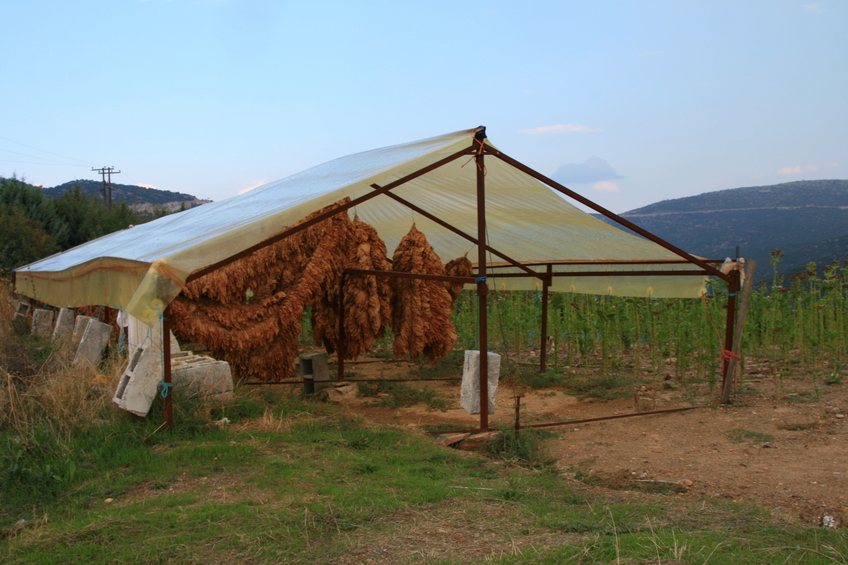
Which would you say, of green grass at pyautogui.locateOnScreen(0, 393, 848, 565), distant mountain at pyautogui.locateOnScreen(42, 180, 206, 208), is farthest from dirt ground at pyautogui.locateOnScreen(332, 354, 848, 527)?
distant mountain at pyautogui.locateOnScreen(42, 180, 206, 208)

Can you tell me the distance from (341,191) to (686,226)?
32.4 metres

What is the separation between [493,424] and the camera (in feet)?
21.3

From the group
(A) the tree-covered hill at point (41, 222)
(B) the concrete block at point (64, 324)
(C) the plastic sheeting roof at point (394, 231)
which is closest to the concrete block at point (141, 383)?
(C) the plastic sheeting roof at point (394, 231)

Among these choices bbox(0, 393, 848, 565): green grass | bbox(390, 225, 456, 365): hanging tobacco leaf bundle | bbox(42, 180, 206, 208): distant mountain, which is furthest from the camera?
bbox(42, 180, 206, 208): distant mountain

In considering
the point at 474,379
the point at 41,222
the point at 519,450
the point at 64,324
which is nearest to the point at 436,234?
the point at 474,379

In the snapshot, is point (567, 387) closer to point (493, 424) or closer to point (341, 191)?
point (493, 424)

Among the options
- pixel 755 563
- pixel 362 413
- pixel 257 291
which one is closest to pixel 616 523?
pixel 755 563

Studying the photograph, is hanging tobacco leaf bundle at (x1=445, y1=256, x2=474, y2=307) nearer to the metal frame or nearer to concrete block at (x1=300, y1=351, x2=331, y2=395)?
the metal frame

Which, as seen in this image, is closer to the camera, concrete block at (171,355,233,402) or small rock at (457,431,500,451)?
small rock at (457,431,500,451)

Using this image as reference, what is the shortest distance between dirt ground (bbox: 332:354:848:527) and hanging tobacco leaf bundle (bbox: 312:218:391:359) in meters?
0.86

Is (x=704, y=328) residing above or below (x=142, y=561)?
above

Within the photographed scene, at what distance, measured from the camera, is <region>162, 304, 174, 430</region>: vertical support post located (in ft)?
17.2

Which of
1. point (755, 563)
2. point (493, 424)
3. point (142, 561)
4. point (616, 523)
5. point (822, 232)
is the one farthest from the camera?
point (822, 232)

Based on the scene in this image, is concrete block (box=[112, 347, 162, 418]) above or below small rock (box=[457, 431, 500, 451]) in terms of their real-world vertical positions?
above
